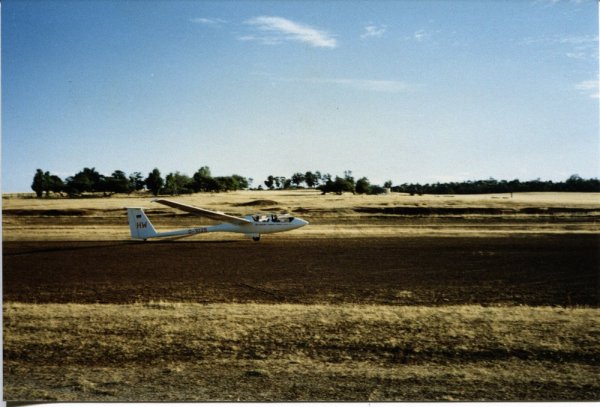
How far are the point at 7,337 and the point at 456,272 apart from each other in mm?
12974

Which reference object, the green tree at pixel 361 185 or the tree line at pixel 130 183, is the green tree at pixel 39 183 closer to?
the tree line at pixel 130 183

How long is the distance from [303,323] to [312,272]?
5080 mm

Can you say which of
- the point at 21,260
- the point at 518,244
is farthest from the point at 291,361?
the point at 518,244

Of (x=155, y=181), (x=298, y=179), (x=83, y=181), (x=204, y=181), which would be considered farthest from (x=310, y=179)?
(x=83, y=181)

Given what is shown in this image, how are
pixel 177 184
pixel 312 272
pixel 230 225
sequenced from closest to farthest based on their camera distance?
pixel 312 272, pixel 230 225, pixel 177 184

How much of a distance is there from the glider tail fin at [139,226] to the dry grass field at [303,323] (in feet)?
7.17

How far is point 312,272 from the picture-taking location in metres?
13.3

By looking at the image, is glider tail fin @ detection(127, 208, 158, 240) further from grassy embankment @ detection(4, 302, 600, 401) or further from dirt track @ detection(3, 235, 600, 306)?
grassy embankment @ detection(4, 302, 600, 401)

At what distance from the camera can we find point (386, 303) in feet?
31.9

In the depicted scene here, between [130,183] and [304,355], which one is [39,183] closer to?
[130,183]

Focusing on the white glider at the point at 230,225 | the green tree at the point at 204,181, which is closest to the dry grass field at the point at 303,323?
the white glider at the point at 230,225

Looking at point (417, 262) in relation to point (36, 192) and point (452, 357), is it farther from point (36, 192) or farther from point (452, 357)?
point (36, 192)

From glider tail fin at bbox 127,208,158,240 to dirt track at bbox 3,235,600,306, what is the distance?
2.15ft

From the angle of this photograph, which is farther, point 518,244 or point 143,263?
point 518,244
